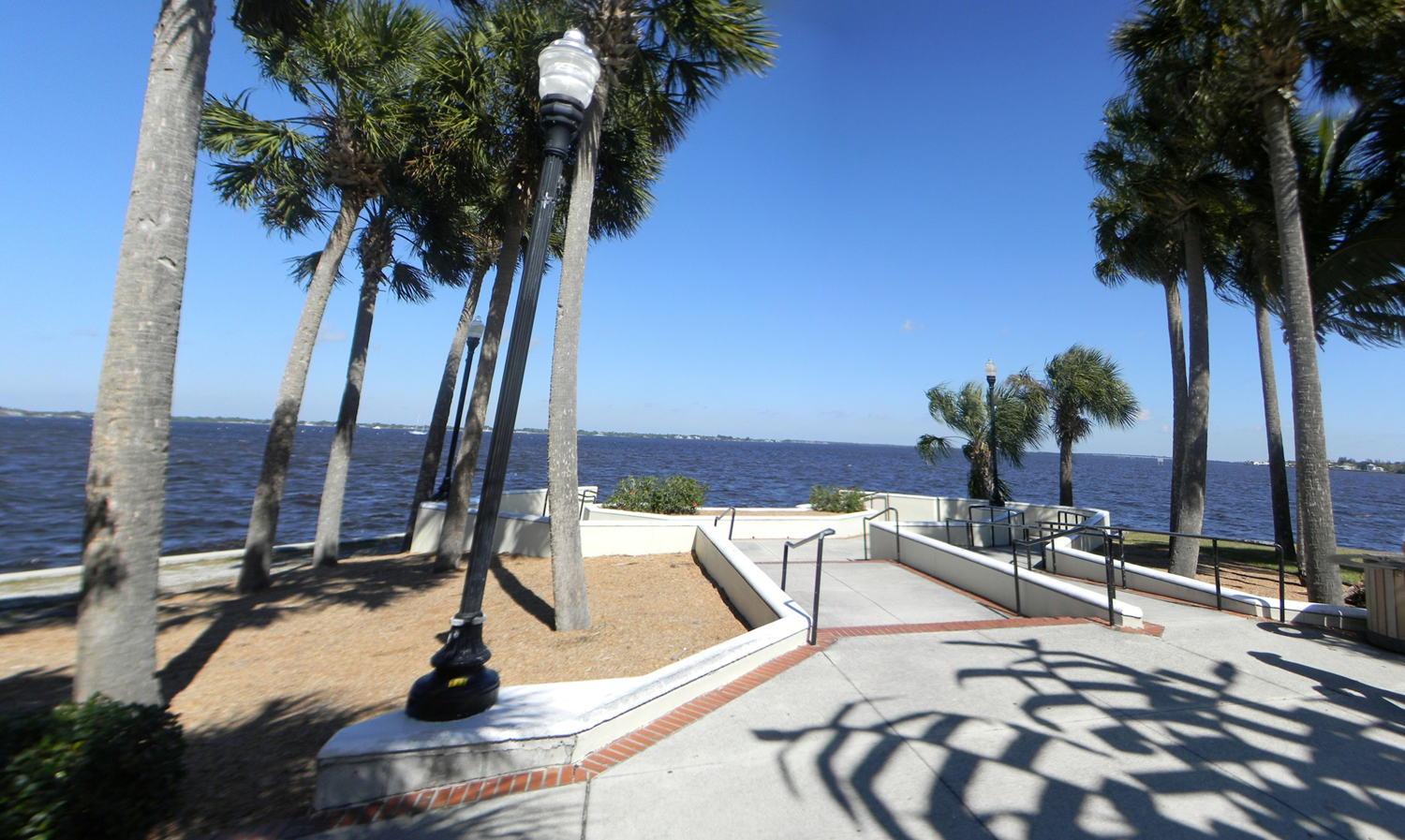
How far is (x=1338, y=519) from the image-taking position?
39094 mm

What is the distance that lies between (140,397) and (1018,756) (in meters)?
6.04

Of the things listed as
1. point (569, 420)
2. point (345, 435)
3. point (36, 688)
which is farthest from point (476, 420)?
point (36, 688)

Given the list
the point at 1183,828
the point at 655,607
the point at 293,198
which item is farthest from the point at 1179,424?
the point at 293,198

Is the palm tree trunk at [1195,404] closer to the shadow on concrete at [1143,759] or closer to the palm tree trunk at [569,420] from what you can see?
the shadow on concrete at [1143,759]

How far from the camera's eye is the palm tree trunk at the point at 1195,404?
1087 centimetres

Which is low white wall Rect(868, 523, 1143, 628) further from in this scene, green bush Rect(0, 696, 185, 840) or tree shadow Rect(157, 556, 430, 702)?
tree shadow Rect(157, 556, 430, 702)

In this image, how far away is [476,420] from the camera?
11211mm

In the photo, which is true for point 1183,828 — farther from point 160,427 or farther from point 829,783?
point 160,427

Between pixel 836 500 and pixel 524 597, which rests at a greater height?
pixel 836 500

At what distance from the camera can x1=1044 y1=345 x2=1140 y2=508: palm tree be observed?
20.9 metres

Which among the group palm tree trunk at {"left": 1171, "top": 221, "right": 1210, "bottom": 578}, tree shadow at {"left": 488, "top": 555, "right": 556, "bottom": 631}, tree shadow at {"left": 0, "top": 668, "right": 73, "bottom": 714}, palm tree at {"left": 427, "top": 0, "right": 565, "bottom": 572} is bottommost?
tree shadow at {"left": 0, "top": 668, "right": 73, "bottom": 714}

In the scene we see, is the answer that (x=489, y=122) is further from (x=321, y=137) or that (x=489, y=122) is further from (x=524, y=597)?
(x=524, y=597)

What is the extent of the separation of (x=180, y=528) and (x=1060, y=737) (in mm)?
24176

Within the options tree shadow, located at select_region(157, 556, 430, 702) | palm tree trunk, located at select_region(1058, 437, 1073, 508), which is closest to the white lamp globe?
tree shadow, located at select_region(157, 556, 430, 702)
